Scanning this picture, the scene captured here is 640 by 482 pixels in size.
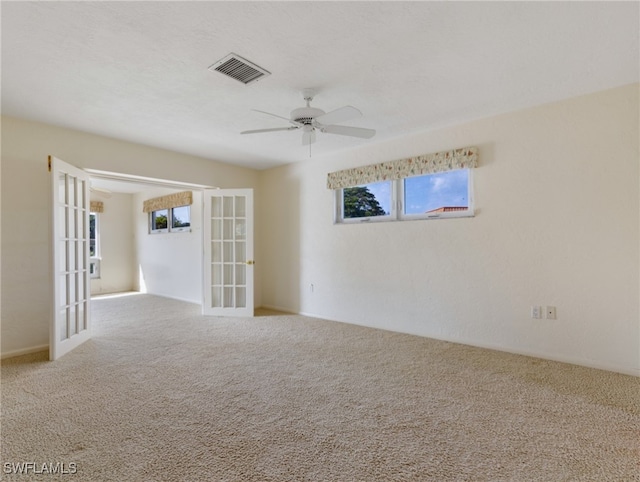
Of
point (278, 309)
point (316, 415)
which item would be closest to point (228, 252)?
point (278, 309)

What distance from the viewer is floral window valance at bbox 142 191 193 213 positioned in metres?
6.17

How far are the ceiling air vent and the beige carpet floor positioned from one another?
7.97 feet

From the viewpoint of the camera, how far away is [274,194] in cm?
536

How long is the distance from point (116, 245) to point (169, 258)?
1.80m

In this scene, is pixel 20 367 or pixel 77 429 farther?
pixel 20 367

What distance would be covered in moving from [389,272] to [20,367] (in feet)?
12.8

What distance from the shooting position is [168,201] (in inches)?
259

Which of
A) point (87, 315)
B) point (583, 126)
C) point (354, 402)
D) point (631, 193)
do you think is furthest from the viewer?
point (87, 315)

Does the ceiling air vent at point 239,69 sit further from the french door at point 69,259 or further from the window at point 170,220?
the window at point 170,220

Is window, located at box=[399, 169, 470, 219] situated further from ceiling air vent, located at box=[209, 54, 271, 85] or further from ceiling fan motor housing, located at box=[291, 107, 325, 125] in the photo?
ceiling air vent, located at box=[209, 54, 271, 85]

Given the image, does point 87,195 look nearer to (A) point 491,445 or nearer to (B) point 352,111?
(B) point 352,111

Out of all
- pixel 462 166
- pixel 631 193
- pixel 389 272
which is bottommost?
pixel 389 272

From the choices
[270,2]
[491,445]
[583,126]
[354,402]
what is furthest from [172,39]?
[583,126]

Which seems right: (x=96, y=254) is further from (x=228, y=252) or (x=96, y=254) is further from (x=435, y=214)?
(x=435, y=214)
